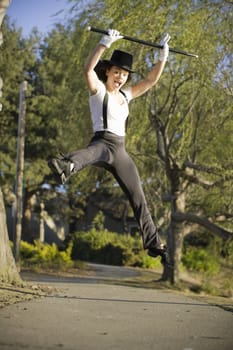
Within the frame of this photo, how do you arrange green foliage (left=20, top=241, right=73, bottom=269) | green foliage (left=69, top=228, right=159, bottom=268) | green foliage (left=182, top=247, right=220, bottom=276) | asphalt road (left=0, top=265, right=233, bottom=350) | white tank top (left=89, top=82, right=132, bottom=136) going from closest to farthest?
asphalt road (left=0, top=265, right=233, bottom=350) < white tank top (left=89, top=82, right=132, bottom=136) < green foliage (left=20, top=241, right=73, bottom=269) < green foliage (left=182, top=247, right=220, bottom=276) < green foliage (left=69, top=228, right=159, bottom=268)

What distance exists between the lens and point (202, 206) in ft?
48.2

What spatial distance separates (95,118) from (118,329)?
6.01ft

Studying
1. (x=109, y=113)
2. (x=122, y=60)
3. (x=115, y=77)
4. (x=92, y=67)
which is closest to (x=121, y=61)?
(x=122, y=60)

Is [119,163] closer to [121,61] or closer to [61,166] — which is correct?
[61,166]

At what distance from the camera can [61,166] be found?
4.64 meters

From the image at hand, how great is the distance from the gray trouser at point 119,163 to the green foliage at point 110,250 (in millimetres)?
15697

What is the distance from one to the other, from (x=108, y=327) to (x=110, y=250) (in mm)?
18628

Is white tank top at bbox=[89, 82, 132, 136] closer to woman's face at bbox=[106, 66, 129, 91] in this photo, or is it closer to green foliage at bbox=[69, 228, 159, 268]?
woman's face at bbox=[106, 66, 129, 91]

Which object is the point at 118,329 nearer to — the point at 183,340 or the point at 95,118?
the point at 183,340

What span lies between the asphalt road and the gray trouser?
802 millimetres

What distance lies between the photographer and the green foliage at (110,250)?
21578 millimetres

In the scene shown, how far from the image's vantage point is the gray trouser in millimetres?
4863

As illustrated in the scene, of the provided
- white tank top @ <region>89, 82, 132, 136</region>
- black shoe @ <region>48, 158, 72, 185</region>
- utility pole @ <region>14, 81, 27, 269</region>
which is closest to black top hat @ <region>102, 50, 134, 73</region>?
white tank top @ <region>89, 82, 132, 136</region>

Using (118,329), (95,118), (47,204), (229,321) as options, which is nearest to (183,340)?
(118,329)
